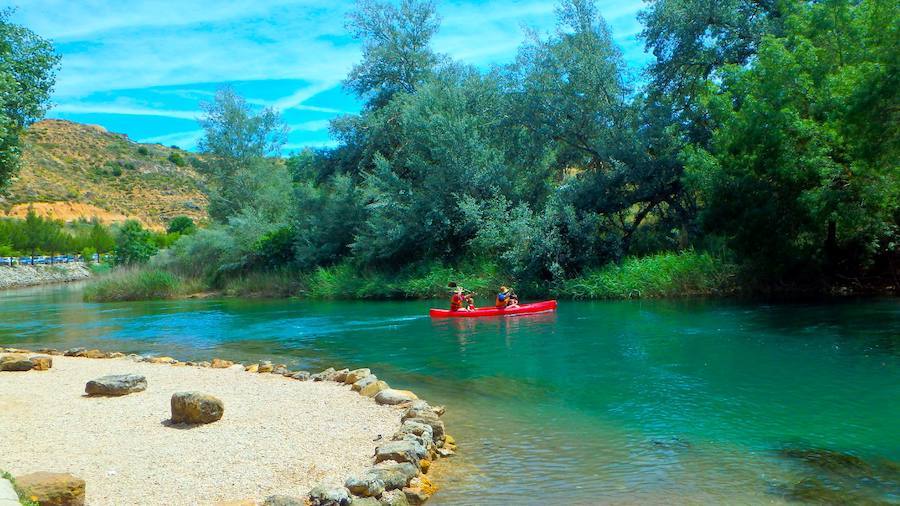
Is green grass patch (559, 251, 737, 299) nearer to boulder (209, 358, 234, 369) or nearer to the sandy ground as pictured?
boulder (209, 358, 234, 369)

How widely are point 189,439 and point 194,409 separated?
0.68m

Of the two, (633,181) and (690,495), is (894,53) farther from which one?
(633,181)

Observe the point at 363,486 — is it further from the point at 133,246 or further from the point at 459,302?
the point at 133,246

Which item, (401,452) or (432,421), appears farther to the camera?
(432,421)

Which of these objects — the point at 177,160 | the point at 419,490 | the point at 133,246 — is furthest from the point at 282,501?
the point at 177,160

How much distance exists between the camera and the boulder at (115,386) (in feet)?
33.1

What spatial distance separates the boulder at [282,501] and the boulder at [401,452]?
4.39ft

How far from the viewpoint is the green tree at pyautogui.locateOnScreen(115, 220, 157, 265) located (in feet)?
163

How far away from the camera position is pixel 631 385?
11.4m

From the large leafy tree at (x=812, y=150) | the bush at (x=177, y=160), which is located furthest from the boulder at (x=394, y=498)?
the bush at (x=177, y=160)

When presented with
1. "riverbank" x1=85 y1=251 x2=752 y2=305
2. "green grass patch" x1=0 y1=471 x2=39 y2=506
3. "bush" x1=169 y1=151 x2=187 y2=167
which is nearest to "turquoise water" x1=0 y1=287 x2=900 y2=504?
"riverbank" x1=85 y1=251 x2=752 y2=305

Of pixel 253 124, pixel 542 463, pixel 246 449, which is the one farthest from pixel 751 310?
pixel 253 124

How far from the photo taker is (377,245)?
32.1 m

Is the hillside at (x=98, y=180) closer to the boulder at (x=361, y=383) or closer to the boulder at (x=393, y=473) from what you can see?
the boulder at (x=361, y=383)
